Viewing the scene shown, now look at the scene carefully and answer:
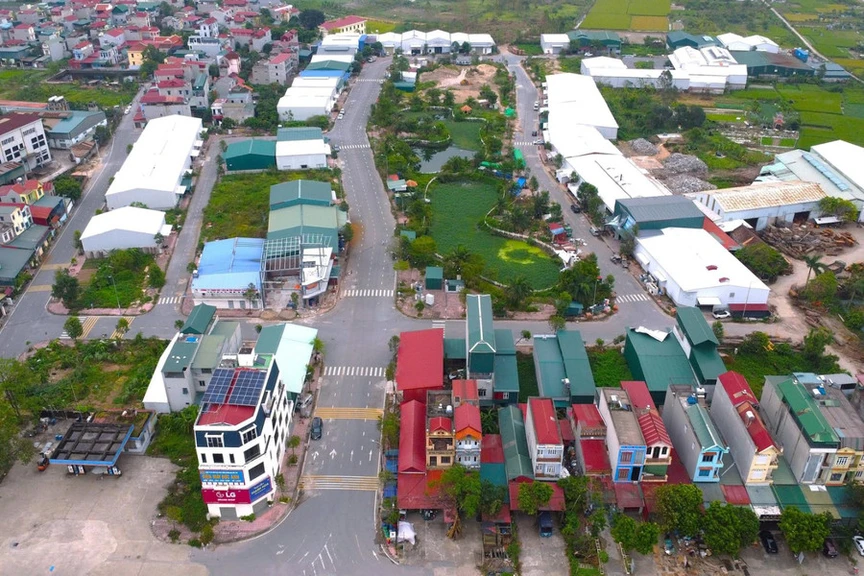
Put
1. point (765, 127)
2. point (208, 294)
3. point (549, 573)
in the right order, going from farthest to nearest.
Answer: point (765, 127), point (208, 294), point (549, 573)

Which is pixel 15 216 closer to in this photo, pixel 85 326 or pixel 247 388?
pixel 85 326

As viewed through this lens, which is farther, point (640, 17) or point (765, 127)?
point (640, 17)

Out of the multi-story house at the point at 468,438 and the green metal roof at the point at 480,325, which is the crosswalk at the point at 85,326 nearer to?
the green metal roof at the point at 480,325

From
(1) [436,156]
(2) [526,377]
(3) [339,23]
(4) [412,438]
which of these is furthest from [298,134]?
(3) [339,23]

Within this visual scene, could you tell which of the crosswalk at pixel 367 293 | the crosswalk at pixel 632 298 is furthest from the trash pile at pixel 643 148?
the crosswalk at pixel 367 293

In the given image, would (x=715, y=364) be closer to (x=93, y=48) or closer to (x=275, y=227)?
(x=275, y=227)

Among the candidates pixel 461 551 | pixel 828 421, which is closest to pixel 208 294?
pixel 461 551
